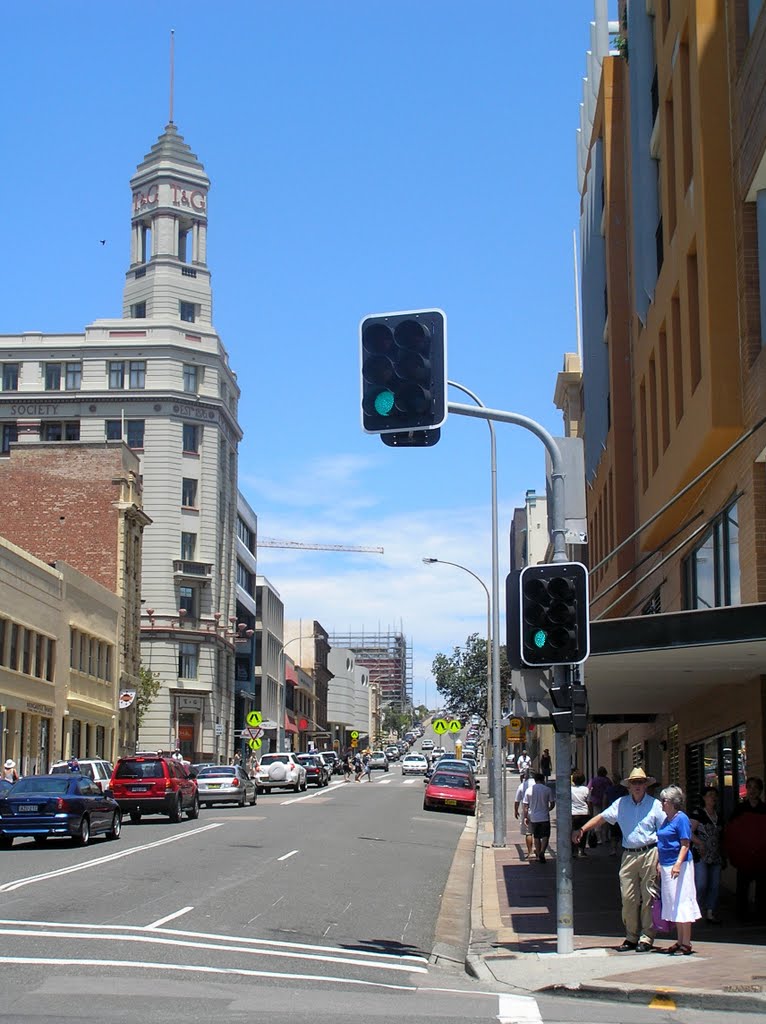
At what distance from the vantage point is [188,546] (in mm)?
85438

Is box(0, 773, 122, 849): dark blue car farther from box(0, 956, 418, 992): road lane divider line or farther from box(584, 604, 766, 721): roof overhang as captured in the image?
box(0, 956, 418, 992): road lane divider line

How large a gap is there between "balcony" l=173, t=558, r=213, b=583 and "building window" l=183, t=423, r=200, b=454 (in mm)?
7081

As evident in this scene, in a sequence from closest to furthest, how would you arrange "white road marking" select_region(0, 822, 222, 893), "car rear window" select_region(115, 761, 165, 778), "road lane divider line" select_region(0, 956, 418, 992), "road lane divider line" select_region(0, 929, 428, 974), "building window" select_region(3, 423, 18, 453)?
"road lane divider line" select_region(0, 956, 418, 992)
"road lane divider line" select_region(0, 929, 428, 974)
"white road marking" select_region(0, 822, 222, 893)
"car rear window" select_region(115, 761, 165, 778)
"building window" select_region(3, 423, 18, 453)

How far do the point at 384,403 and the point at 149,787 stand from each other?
86.6ft

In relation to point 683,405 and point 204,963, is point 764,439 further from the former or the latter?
point 204,963

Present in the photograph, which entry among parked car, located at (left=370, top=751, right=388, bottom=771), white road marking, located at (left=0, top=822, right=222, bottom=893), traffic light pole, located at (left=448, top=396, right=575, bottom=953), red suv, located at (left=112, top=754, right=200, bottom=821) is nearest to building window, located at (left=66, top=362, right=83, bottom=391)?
parked car, located at (left=370, top=751, right=388, bottom=771)

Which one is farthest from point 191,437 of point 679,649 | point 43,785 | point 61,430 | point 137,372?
point 679,649

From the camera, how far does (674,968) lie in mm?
12273

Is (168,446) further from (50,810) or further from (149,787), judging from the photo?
(50,810)

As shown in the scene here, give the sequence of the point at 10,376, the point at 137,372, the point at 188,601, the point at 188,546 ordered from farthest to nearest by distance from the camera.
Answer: the point at 10,376 < the point at 137,372 < the point at 188,546 < the point at 188,601

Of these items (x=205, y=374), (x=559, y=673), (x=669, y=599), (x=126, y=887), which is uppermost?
(x=205, y=374)

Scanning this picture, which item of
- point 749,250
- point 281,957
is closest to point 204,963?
point 281,957

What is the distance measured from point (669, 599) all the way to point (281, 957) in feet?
45.3

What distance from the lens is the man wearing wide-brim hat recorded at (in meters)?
13.5
